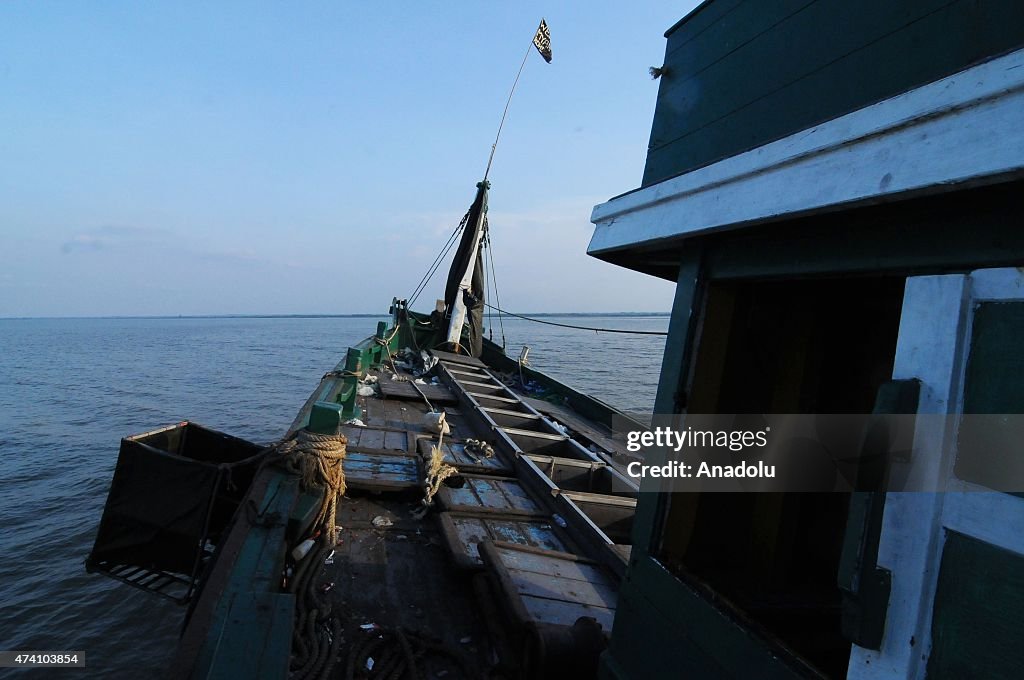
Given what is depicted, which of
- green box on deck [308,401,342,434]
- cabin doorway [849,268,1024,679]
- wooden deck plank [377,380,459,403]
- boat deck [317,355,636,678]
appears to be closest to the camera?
cabin doorway [849,268,1024,679]

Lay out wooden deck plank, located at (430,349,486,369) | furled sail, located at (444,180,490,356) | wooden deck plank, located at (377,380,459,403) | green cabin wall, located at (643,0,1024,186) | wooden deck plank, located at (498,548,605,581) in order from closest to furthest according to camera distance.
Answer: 1. green cabin wall, located at (643,0,1024,186)
2. wooden deck plank, located at (498,548,605,581)
3. wooden deck plank, located at (377,380,459,403)
4. wooden deck plank, located at (430,349,486,369)
5. furled sail, located at (444,180,490,356)

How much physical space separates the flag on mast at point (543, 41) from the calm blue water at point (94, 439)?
35.9 feet

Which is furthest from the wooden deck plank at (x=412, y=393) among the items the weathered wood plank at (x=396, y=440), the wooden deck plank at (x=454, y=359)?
the wooden deck plank at (x=454, y=359)

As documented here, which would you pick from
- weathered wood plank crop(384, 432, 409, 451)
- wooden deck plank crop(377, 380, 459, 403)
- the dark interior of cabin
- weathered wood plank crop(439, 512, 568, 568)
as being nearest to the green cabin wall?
the dark interior of cabin

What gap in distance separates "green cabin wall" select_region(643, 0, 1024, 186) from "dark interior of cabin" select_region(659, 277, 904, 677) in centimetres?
70

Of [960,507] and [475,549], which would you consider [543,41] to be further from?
[960,507]

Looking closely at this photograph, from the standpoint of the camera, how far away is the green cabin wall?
1.34 metres

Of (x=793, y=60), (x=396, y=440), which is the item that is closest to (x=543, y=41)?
(x=396, y=440)

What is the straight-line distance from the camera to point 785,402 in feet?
8.72

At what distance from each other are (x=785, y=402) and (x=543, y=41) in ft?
44.4

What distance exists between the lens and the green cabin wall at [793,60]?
1.34m

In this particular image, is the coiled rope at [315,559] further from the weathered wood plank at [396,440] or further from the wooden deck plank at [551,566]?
the weathered wood plank at [396,440]

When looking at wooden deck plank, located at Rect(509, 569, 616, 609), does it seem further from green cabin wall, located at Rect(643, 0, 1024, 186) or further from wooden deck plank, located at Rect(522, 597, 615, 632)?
green cabin wall, located at Rect(643, 0, 1024, 186)

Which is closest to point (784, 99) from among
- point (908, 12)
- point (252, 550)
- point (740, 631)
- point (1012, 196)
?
point (908, 12)
